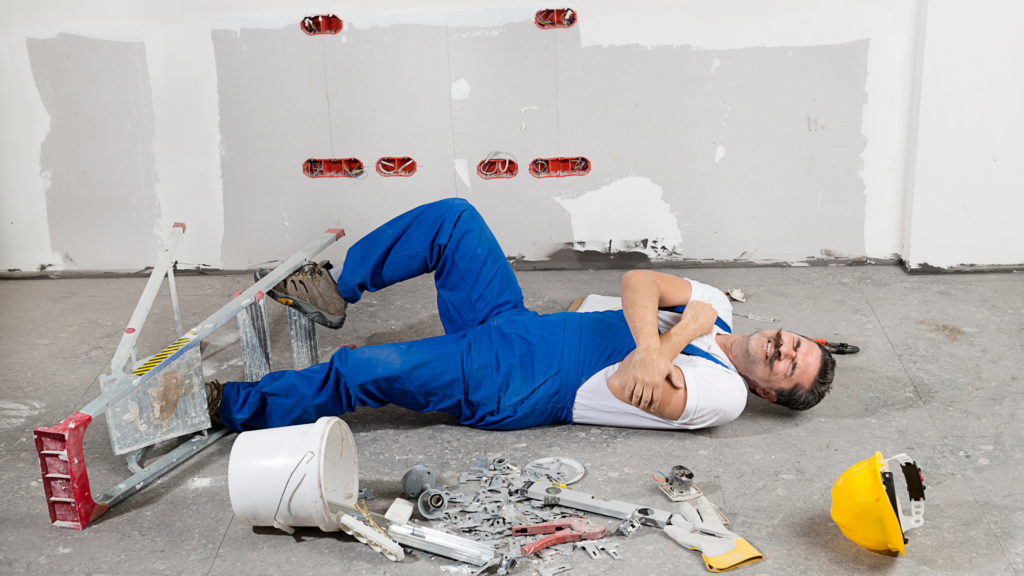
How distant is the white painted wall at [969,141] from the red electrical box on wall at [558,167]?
1395 millimetres

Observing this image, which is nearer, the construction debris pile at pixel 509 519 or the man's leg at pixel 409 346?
the construction debris pile at pixel 509 519

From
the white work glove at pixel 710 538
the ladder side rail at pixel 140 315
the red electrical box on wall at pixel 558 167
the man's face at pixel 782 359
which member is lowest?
the white work glove at pixel 710 538

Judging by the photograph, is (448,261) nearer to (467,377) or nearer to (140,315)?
(467,377)

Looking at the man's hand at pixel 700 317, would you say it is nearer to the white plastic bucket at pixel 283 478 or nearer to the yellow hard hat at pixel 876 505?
the yellow hard hat at pixel 876 505

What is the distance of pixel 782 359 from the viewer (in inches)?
91.8

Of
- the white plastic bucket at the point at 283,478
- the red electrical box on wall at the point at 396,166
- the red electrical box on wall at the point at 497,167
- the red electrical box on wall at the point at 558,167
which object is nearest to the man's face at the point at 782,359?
the white plastic bucket at the point at 283,478

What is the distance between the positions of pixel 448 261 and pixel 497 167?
42.3 inches

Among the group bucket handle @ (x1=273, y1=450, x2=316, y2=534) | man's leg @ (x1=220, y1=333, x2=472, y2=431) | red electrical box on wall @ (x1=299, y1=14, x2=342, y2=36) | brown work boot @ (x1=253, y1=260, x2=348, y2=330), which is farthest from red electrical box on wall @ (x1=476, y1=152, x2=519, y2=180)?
bucket handle @ (x1=273, y1=450, x2=316, y2=534)

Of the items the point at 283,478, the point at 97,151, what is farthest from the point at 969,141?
the point at 97,151

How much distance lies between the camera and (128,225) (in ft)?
12.2

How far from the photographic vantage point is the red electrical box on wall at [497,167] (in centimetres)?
362

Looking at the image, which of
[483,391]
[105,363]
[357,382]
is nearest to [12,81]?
[105,363]

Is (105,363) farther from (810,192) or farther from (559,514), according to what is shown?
(810,192)

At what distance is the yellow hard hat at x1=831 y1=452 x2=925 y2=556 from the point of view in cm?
184
